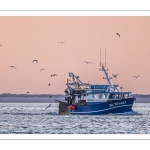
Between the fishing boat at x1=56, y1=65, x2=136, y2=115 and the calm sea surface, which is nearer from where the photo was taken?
the calm sea surface

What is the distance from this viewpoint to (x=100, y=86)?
166ft

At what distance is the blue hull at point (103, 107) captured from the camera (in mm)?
50438

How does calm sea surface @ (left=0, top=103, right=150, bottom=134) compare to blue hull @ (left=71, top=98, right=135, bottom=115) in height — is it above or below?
below

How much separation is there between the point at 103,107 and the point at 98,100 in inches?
26.9

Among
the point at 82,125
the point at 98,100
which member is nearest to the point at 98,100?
the point at 98,100

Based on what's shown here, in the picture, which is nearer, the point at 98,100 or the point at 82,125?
the point at 82,125

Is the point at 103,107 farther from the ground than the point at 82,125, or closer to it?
farther from the ground

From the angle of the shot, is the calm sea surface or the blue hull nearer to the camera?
the calm sea surface

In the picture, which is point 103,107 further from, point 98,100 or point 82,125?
point 82,125

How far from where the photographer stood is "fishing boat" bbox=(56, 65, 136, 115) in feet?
165

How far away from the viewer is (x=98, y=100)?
50.4 metres
